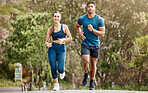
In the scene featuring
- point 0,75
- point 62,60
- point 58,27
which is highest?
point 58,27

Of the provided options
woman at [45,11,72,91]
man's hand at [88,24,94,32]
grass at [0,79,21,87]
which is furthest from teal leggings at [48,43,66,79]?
grass at [0,79,21,87]

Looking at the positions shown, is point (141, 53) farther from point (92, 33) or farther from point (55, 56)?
point (55, 56)

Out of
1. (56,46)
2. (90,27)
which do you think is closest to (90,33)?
(90,27)

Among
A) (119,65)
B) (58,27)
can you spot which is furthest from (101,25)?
(119,65)

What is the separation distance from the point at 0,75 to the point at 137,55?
2032 cm

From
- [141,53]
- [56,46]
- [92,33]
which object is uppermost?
[92,33]

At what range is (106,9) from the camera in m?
17.7

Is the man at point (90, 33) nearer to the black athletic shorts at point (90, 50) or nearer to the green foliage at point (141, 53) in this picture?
the black athletic shorts at point (90, 50)

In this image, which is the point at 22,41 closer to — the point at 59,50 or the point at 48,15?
the point at 48,15

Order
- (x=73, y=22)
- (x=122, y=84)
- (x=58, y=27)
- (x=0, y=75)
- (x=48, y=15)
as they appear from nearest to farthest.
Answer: (x=58, y=27)
(x=122, y=84)
(x=73, y=22)
(x=48, y=15)
(x=0, y=75)

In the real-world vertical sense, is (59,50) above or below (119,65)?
above

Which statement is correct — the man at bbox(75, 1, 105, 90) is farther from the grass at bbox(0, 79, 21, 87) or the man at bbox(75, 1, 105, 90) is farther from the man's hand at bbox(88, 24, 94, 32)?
the grass at bbox(0, 79, 21, 87)

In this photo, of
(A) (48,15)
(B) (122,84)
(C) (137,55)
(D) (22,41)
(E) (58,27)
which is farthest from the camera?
(D) (22,41)

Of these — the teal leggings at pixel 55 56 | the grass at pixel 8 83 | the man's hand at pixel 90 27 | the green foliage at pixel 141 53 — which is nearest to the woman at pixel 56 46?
the teal leggings at pixel 55 56
